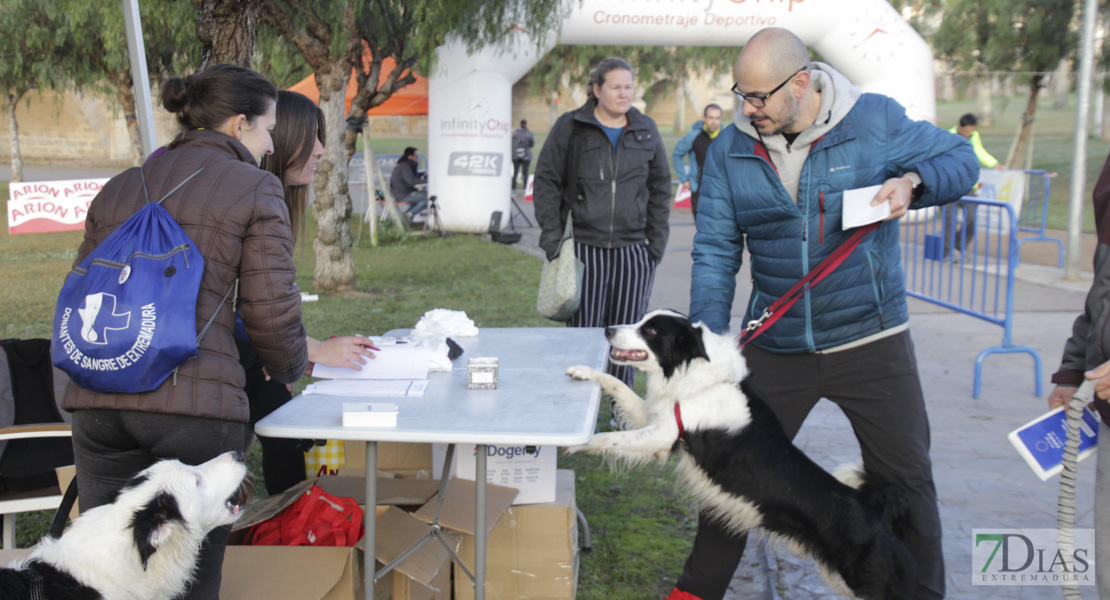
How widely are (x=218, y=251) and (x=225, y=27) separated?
3.39 metres

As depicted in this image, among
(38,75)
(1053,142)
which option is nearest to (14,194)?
(38,75)

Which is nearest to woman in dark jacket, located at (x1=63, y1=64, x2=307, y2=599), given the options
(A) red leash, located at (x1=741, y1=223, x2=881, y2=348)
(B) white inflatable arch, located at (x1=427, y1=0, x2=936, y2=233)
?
(A) red leash, located at (x1=741, y1=223, x2=881, y2=348)

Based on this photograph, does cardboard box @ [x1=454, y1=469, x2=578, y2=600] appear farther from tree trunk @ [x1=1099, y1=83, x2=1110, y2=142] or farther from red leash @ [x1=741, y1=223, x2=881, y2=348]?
tree trunk @ [x1=1099, y1=83, x2=1110, y2=142]

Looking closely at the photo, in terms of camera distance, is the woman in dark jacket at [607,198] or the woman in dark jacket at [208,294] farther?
the woman in dark jacket at [607,198]

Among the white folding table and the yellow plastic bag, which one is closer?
the white folding table

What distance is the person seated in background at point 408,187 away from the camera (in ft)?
50.9

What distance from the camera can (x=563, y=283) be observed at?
4.85m

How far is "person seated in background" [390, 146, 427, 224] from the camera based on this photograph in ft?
50.9

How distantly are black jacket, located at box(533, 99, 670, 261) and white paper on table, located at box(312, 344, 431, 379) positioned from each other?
1910 millimetres

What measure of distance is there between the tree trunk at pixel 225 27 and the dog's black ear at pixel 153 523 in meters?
3.62

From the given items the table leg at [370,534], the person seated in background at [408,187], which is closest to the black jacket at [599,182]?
the table leg at [370,534]

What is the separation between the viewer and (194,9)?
7641mm

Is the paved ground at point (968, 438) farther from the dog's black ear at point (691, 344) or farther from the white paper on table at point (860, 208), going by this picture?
the white paper on table at point (860, 208)

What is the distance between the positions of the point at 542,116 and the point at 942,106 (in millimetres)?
19867
